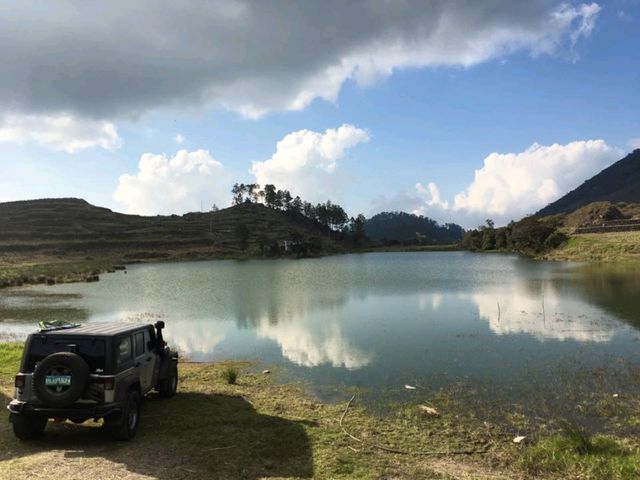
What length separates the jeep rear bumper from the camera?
11.4 meters

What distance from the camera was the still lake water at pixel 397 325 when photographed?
20891 mm

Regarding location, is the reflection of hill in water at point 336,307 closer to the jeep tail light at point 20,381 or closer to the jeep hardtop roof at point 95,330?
the jeep hardtop roof at point 95,330

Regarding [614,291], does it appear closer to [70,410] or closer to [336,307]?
[336,307]

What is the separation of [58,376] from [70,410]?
854 mm

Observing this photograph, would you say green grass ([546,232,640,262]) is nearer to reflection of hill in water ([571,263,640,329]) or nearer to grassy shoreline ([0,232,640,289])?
grassy shoreline ([0,232,640,289])

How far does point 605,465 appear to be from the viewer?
412 inches

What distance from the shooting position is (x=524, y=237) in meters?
150

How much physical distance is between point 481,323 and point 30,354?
27.9 meters

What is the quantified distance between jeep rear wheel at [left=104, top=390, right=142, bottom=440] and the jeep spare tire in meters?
1.06

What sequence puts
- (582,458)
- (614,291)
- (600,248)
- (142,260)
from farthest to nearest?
(142,260) → (600,248) → (614,291) → (582,458)

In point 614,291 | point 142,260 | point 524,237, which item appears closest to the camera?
point 614,291

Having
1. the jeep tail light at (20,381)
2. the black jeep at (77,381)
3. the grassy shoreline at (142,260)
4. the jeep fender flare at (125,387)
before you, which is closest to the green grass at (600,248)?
the grassy shoreline at (142,260)

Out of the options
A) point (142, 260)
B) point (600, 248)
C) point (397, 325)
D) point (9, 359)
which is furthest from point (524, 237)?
point (9, 359)

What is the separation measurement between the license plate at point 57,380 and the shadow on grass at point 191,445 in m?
1.51
